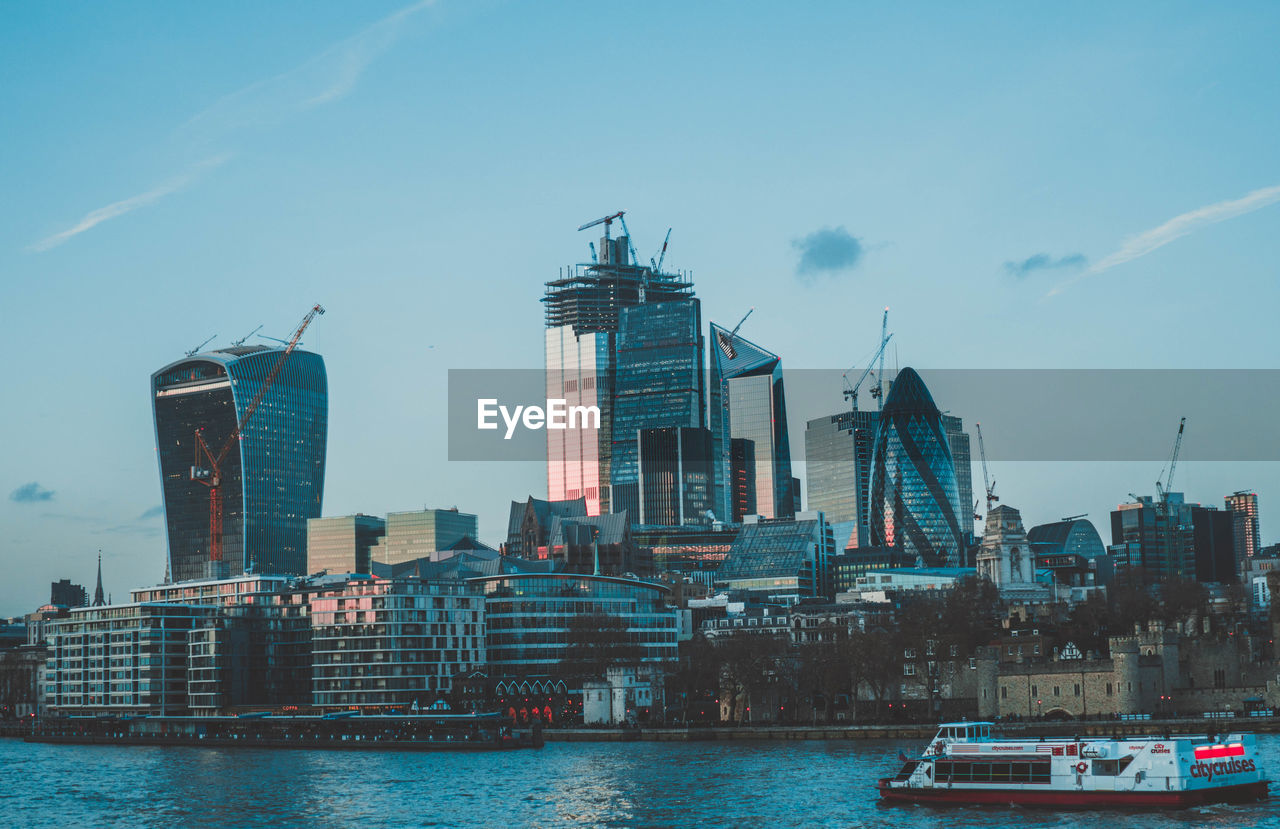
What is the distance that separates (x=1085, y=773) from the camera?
103m

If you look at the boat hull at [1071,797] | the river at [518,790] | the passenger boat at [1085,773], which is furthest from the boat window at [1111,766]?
the river at [518,790]

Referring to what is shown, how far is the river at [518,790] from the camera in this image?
9956 cm

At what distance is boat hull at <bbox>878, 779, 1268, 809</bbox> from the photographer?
100 meters

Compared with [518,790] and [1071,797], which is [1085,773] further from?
[518,790]

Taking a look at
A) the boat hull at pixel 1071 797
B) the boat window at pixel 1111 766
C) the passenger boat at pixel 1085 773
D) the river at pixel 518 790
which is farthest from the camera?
the boat window at pixel 1111 766

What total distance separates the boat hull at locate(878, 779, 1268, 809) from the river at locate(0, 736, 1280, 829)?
4.38ft

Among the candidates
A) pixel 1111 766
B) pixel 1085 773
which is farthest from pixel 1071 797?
pixel 1111 766

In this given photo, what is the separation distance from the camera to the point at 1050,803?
103062 mm

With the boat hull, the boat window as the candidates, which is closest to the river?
the boat hull

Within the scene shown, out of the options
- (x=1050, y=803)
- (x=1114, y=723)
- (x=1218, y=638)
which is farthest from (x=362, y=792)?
(x=1218, y=638)

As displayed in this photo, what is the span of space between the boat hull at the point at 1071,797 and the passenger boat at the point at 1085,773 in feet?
0.19

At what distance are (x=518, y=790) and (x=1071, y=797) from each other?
3861 cm

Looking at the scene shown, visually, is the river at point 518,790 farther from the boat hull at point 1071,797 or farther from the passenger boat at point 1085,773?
the passenger boat at point 1085,773

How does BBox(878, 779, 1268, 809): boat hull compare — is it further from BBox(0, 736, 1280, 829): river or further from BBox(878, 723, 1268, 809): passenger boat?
BBox(0, 736, 1280, 829): river
